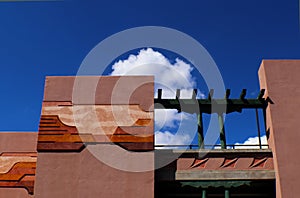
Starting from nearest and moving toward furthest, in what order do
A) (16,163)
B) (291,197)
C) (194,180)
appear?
1. (291,197)
2. (194,180)
3. (16,163)

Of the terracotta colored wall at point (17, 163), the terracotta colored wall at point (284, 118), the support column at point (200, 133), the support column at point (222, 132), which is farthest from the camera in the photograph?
the terracotta colored wall at point (17, 163)

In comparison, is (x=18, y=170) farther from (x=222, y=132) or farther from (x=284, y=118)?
(x=284, y=118)

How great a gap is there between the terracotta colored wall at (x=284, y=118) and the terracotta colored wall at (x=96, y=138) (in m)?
4.15

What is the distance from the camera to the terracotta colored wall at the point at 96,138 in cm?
1202

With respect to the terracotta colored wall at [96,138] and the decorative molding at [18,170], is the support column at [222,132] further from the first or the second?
the decorative molding at [18,170]

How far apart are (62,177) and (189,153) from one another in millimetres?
4368

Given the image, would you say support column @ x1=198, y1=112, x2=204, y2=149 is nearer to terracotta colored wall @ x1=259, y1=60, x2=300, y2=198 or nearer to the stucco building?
the stucco building

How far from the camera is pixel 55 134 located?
12781 mm

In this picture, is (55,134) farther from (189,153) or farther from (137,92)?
(189,153)

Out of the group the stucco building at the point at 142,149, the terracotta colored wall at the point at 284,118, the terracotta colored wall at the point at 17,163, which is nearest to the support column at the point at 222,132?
the stucco building at the point at 142,149

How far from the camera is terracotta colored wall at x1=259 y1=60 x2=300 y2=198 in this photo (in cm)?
1199

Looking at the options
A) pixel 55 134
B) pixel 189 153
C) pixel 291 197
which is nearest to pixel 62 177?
pixel 55 134

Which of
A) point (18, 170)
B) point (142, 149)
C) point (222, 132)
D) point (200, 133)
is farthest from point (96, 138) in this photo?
point (18, 170)

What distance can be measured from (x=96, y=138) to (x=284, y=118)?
6531 millimetres
